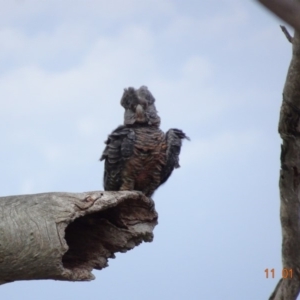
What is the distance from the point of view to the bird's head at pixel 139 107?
13.0ft

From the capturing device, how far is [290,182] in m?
3.56

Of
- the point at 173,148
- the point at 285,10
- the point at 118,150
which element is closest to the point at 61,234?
the point at 118,150

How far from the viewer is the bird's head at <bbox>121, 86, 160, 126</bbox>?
3.96 metres

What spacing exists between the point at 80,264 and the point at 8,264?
1.61 ft

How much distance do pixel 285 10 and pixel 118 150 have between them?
9.94 feet

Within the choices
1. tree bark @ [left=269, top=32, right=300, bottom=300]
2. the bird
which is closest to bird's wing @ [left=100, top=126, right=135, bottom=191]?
the bird

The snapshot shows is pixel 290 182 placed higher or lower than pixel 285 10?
higher

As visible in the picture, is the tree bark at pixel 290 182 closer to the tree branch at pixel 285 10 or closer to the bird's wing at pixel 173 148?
the bird's wing at pixel 173 148

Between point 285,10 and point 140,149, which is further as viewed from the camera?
point 140,149

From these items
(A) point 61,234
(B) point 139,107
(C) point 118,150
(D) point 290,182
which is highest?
(B) point 139,107

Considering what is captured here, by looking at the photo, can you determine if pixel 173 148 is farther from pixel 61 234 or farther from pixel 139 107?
pixel 61 234

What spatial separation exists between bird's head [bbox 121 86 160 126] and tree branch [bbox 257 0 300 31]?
3.04 metres

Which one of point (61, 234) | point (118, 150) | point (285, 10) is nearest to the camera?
point (285, 10)

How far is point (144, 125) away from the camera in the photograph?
4.01 meters
